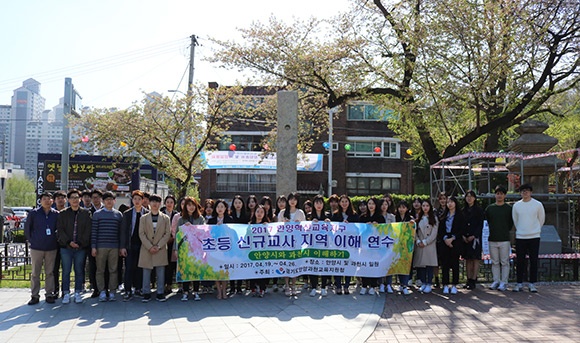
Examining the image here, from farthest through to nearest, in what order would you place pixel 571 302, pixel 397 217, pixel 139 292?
pixel 397 217, pixel 139 292, pixel 571 302

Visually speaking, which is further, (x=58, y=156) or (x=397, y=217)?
(x=58, y=156)

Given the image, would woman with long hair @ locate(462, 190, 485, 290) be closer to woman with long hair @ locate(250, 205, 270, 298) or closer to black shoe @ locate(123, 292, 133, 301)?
woman with long hair @ locate(250, 205, 270, 298)

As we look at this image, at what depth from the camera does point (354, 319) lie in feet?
24.4

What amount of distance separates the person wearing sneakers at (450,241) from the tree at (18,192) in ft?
211

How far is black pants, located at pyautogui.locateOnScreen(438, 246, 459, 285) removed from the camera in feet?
31.3

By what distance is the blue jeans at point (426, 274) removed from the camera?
9.60 metres

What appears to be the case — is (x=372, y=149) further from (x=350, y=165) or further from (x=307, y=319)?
(x=307, y=319)

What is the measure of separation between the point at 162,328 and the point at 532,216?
23.4ft

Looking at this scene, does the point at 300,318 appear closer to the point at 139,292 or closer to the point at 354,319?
the point at 354,319

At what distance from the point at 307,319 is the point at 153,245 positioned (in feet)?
10.1

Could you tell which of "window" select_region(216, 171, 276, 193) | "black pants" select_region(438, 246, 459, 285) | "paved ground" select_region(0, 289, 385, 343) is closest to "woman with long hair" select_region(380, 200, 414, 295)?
"paved ground" select_region(0, 289, 385, 343)

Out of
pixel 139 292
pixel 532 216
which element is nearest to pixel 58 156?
pixel 139 292

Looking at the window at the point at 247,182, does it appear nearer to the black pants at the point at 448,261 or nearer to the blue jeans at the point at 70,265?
the black pants at the point at 448,261

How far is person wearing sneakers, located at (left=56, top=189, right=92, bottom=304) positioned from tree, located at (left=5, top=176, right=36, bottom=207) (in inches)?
2422
